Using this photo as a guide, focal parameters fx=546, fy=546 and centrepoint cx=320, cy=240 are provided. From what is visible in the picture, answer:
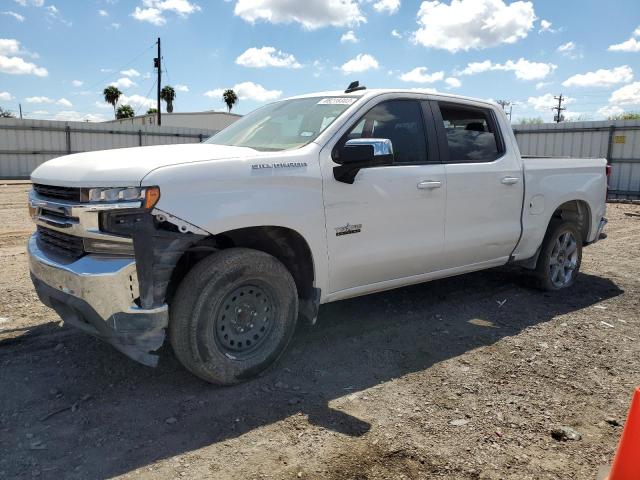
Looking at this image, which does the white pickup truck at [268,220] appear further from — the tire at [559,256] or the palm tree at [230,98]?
the palm tree at [230,98]

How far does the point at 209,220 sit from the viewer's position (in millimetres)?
3268

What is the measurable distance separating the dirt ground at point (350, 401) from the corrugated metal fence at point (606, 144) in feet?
49.9

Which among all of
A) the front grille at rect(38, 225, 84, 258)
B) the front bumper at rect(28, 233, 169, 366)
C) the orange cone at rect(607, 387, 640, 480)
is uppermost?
the front grille at rect(38, 225, 84, 258)

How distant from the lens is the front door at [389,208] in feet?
13.0

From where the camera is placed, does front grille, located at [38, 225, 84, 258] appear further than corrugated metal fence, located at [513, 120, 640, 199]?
No

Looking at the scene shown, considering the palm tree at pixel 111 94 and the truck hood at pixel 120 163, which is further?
the palm tree at pixel 111 94

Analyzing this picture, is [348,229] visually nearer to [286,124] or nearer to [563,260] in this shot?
[286,124]

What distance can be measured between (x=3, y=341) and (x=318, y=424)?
271 centimetres

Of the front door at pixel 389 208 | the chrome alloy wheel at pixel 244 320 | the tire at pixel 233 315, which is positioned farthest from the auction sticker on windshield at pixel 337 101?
the chrome alloy wheel at pixel 244 320

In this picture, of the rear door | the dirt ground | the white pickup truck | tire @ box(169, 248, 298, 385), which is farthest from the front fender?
the rear door

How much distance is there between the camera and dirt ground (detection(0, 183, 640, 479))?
2838 millimetres

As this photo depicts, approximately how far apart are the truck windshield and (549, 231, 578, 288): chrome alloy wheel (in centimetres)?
324

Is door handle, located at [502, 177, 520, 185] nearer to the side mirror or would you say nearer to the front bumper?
the side mirror

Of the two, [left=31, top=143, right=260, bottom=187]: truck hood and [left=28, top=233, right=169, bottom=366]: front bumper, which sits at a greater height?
[left=31, top=143, right=260, bottom=187]: truck hood
